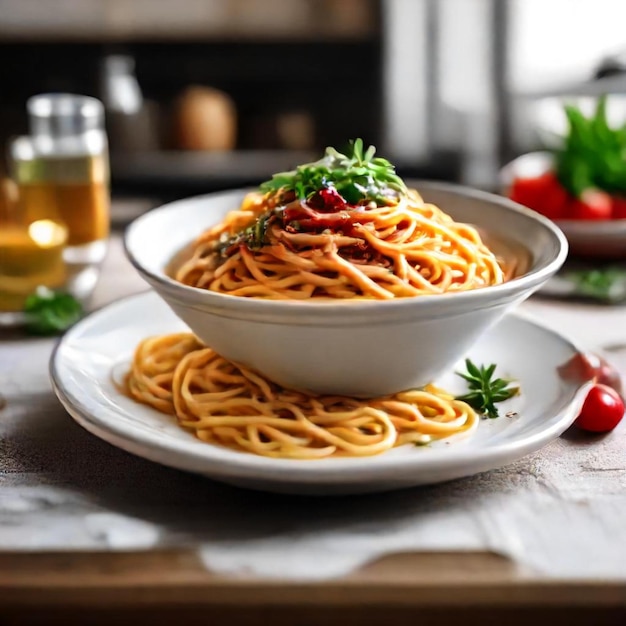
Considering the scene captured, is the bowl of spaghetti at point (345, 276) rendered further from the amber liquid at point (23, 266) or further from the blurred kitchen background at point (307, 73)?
the blurred kitchen background at point (307, 73)

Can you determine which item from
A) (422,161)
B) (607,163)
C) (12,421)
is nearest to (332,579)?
(12,421)

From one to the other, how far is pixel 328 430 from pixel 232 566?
220 mm

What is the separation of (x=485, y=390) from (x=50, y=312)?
779 mm

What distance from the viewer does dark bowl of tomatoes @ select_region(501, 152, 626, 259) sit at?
196 centimetres

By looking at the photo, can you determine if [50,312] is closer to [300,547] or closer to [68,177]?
[68,177]

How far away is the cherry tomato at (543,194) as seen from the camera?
2.23 m

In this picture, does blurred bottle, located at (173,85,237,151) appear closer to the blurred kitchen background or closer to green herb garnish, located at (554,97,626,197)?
the blurred kitchen background

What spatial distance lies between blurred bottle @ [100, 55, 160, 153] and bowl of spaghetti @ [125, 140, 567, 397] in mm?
1902

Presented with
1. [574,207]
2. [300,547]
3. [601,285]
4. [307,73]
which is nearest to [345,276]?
[300,547]

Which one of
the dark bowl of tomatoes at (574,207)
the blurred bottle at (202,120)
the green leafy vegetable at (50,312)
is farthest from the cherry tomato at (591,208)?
the blurred bottle at (202,120)

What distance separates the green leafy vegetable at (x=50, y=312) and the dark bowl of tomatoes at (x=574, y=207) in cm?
98

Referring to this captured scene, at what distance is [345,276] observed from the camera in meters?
1.06

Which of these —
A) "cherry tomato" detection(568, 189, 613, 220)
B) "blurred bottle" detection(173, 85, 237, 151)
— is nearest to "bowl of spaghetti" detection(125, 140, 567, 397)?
"cherry tomato" detection(568, 189, 613, 220)

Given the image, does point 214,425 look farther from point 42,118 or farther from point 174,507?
point 42,118
